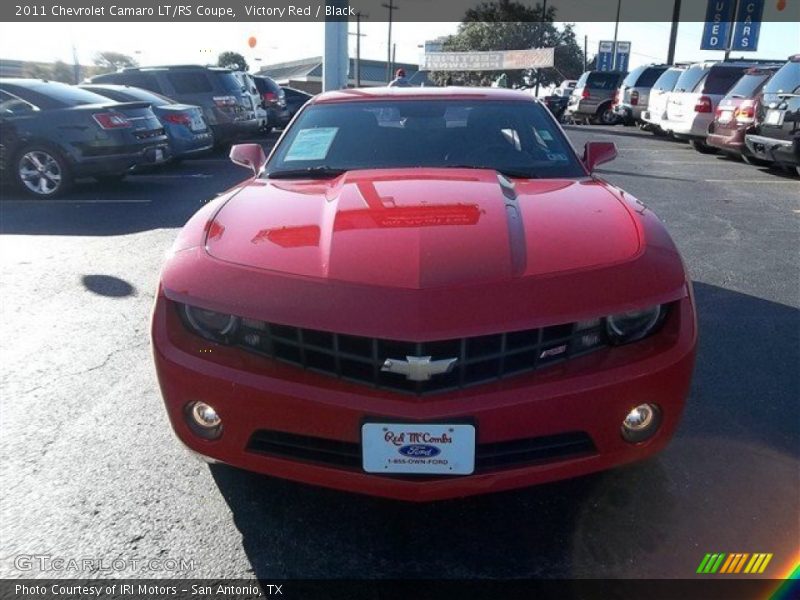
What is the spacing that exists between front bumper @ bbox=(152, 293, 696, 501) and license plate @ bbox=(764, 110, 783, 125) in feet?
28.3

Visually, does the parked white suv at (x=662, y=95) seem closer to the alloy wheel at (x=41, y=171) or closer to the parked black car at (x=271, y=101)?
the parked black car at (x=271, y=101)

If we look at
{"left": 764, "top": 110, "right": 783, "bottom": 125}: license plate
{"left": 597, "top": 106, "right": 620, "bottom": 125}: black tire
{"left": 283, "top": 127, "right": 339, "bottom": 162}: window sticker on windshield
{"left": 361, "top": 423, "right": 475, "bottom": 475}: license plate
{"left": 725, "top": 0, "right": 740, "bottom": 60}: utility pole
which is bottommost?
{"left": 597, "top": 106, "right": 620, "bottom": 125}: black tire

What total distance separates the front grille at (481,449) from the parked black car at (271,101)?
16.2 metres

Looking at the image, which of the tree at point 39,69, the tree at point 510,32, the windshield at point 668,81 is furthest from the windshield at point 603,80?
→ the tree at point 39,69

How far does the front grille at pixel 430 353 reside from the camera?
85.6 inches

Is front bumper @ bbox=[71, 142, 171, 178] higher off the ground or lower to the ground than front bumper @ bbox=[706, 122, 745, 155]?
lower

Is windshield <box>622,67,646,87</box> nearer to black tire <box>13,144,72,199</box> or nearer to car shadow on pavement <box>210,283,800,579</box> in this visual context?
black tire <box>13,144,72,199</box>

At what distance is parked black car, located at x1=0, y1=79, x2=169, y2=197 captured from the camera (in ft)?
29.4

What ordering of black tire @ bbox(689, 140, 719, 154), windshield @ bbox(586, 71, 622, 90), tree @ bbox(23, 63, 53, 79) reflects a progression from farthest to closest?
tree @ bbox(23, 63, 53, 79) < windshield @ bbox(586, 71, 622, 90) < black tire @ bbox(689, 140, 719, 154)

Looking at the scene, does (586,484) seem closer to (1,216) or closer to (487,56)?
(1,216)

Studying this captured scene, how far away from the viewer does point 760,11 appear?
2934 centimetres

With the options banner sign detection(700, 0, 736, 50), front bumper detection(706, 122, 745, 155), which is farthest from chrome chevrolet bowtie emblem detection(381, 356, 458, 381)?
banner sign detection(700, 0, 736, 50)

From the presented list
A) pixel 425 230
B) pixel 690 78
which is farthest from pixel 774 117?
pixel 425 230

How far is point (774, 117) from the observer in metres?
9.69
